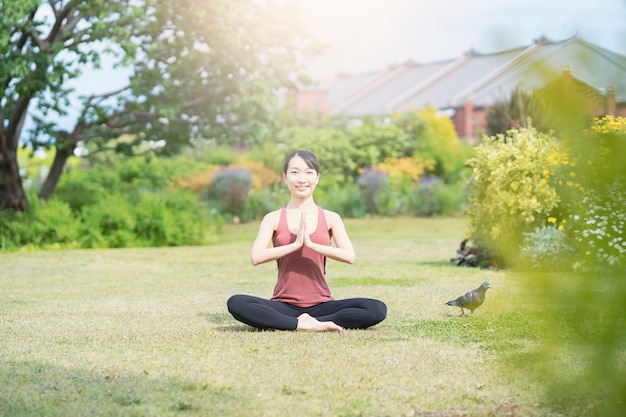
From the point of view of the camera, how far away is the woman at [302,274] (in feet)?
21.2

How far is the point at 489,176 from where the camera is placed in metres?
12.1

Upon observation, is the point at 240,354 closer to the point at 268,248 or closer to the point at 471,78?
the point at 268,248

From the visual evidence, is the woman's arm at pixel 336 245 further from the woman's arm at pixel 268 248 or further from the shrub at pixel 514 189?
the shrub at pixel 514 189

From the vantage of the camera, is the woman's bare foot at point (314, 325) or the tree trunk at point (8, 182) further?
the tree trunk at point (8, 182)

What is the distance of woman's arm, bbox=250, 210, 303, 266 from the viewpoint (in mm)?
6289

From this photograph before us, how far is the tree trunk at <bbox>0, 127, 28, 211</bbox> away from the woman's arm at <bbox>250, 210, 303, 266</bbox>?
11.4m

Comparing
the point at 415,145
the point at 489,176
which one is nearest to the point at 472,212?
the point at 489,176

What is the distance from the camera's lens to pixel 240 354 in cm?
570

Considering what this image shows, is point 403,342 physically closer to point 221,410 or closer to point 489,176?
point 221,410

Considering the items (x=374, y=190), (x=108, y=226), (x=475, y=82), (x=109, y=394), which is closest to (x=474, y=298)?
(x=109, y=394)

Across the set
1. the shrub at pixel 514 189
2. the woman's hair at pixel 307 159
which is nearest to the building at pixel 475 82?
the shrub at pixel 514 189

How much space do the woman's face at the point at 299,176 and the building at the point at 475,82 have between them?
156 cm

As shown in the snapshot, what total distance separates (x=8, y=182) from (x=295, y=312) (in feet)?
38.3

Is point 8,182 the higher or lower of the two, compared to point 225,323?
higher
